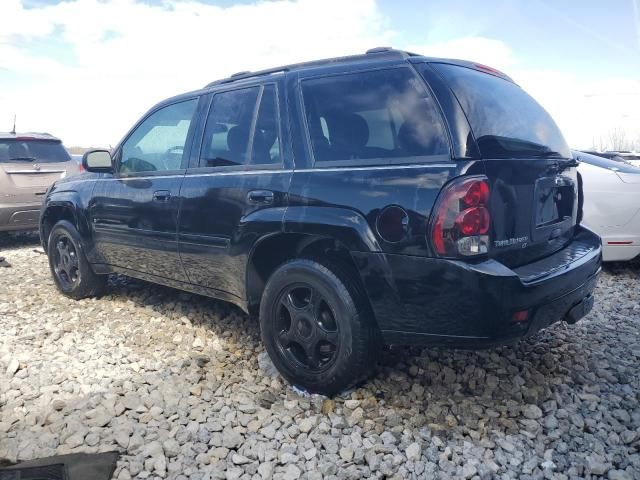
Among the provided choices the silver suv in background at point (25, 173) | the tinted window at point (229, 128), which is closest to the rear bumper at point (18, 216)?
the silver suv in background at point (25, 173)

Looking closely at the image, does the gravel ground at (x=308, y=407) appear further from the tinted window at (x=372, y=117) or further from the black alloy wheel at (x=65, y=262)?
the tinted window at (x=372, y=117)

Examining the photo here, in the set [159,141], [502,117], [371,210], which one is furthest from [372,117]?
[159,141]

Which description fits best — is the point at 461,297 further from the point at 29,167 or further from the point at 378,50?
the point at 29,167

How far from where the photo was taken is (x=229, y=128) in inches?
146

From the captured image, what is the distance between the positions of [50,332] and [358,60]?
3150 millimetres

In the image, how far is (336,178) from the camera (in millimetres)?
2893

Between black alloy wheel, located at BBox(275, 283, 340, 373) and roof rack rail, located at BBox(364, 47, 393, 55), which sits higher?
roof rack rail, located at BBox(364, 47, 393, 55)

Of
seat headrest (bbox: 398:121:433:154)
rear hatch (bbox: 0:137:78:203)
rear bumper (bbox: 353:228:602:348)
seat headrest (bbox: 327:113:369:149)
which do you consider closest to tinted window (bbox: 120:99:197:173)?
seat headrest (bbox: 327:113:369:149)

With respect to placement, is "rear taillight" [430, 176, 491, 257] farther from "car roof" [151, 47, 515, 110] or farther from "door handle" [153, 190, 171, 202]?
"door handle" [153, 190, 171, 202]

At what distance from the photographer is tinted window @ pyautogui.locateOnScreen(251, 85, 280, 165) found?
3.32 metres

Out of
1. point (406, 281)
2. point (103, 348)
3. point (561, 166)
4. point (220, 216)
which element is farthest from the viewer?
point (103, 348)

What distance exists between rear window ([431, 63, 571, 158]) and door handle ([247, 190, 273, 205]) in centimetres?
117

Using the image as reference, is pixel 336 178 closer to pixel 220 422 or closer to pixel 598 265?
pixel 220 422

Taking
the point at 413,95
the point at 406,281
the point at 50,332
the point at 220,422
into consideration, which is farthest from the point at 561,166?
the point at 50,332
